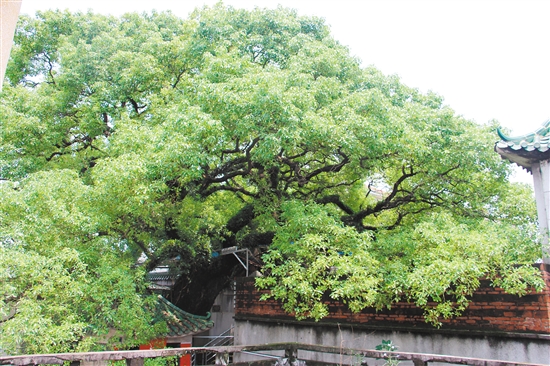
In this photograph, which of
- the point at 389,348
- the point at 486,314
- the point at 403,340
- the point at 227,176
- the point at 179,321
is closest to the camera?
the point at 389,348

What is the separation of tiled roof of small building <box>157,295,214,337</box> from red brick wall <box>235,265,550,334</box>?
12.9 ft

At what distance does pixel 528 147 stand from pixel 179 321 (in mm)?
8535

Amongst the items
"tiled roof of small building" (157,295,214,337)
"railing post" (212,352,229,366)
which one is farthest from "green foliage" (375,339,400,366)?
"tiled roof of small building" (157,295,214,337)

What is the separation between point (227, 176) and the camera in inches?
389

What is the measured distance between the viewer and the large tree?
6422 mm

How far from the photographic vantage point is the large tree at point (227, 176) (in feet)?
21.1

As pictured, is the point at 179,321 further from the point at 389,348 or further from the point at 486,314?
the point at 486,314

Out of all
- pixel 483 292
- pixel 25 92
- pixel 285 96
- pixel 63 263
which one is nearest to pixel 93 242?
pixel 63 263

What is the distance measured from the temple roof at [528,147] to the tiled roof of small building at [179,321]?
26.3ft

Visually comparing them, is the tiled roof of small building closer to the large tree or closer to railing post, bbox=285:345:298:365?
the large tree

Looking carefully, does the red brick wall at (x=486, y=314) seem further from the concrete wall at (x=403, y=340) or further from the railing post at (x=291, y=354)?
the railing post at (x=291, y=354)

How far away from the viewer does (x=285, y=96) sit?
7605 mm

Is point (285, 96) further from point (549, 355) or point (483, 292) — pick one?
point (549, 355)

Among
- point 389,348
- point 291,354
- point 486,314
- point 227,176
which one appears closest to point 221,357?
point 291,354
